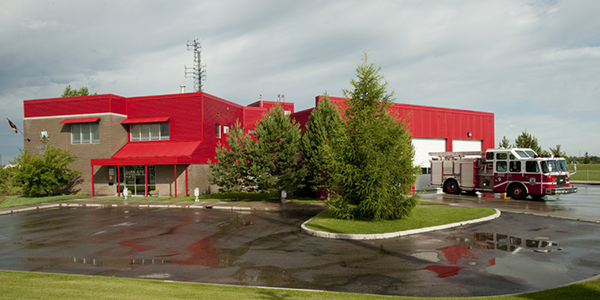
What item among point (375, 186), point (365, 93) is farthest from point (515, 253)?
point (365, 93)

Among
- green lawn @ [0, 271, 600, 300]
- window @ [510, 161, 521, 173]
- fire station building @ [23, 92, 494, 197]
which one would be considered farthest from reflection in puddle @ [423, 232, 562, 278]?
fire station building @ [23, 92, 494, 197]

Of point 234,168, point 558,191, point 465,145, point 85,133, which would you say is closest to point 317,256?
point 234,168

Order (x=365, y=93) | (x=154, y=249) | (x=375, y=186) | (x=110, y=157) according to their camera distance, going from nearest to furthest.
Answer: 1. (x=154, y=249)
2. (x=375, y=186)
3. (x=365, y=93)
4. (x=110, y=157)

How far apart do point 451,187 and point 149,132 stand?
24821 mm

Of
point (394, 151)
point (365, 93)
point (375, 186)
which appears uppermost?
point (365, 93)

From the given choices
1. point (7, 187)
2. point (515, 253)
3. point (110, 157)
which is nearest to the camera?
point (515, 253)

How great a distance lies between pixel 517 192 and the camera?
22.6 metres

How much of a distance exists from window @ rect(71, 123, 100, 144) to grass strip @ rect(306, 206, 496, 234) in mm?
22655

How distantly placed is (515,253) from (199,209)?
654 inches

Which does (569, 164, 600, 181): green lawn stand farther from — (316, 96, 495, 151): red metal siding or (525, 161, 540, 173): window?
(525, 161, 540, 173): window

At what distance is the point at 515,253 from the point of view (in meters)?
9.77

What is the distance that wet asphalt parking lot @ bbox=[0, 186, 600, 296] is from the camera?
25.1 feet

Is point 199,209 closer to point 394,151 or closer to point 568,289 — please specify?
point 394,151

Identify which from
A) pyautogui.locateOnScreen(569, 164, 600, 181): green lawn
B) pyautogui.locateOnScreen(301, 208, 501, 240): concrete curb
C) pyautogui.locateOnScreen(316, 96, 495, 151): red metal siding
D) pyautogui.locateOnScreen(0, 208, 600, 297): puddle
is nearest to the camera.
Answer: pyautogui.locateOnScreen(0, 208, 600, 297): puddle
